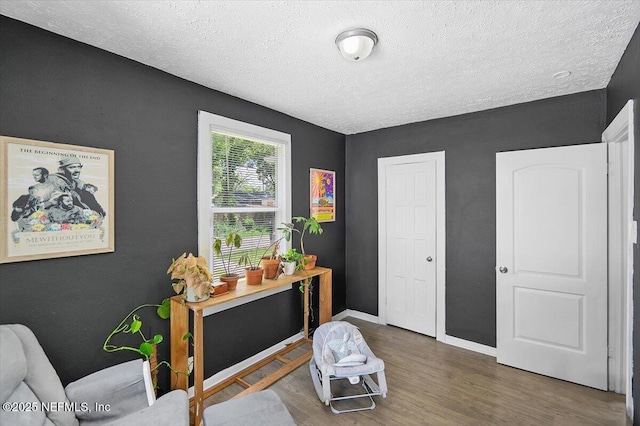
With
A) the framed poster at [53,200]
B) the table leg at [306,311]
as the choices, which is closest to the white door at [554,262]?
the table leg at [306,311]

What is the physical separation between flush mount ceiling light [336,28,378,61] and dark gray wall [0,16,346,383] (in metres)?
1.31

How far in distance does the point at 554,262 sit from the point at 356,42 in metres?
2.56

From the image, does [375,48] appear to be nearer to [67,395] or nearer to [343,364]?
[343,364]

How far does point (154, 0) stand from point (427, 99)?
226 centimetres

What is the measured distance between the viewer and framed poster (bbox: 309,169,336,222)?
3.57 metres

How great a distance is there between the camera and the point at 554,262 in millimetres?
2648

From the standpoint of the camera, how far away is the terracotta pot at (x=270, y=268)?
2744mm

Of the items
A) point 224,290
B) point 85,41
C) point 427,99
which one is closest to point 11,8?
point 85,41

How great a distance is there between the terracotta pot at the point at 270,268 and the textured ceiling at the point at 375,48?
1523mm

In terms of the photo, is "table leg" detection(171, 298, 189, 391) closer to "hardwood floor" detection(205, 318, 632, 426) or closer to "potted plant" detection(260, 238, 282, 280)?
"hardwood floor" detection(205, 318, 632, 426)

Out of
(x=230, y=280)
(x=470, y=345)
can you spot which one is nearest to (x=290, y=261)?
(x=230, y=280)

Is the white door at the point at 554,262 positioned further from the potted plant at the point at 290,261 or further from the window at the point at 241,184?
the window at the point at 241,184

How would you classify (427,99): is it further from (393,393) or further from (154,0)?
(393,393)

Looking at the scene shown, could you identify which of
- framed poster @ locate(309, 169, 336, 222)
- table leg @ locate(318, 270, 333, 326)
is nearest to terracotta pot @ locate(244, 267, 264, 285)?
table leg @ locate(318, 270, 333, 326)
